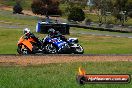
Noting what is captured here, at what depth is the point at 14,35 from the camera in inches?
1754

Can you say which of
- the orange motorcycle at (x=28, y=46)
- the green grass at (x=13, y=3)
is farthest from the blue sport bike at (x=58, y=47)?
the green grass at (x=13, y=3)

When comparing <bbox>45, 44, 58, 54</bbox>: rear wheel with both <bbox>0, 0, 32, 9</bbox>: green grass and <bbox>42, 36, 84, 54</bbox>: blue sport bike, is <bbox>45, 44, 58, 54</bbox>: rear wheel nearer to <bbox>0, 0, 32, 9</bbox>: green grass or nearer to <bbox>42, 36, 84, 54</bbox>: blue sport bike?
<bbox>42, 36, 84, 54</bbox>: blue sport bike

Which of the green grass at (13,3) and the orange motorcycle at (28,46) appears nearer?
the orange motorcycle at (28,46)

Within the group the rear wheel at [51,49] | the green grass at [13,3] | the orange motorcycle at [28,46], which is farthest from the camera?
the green grass at [13,3]

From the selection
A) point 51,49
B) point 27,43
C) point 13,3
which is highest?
point 27,43

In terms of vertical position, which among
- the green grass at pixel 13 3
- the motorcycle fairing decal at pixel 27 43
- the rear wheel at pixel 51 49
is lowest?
the green grass at pixel 13 3

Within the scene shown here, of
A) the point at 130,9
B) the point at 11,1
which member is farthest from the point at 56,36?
the point at 11,1

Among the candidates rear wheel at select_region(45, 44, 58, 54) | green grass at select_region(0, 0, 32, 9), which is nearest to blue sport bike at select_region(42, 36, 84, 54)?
rear wheel at select_region(45, 44, 58, 54)

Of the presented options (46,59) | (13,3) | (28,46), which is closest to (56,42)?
(28,46)

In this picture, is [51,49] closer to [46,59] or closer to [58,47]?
[58,47]

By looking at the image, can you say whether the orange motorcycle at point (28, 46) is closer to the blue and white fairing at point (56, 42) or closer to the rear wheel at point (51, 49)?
the rear wheel at point (51, 49)

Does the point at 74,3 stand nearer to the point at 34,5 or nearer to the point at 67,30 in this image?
the point at 34,5

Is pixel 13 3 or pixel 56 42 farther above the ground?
pixel 56 42

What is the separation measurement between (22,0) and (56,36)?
9808 centimetres
